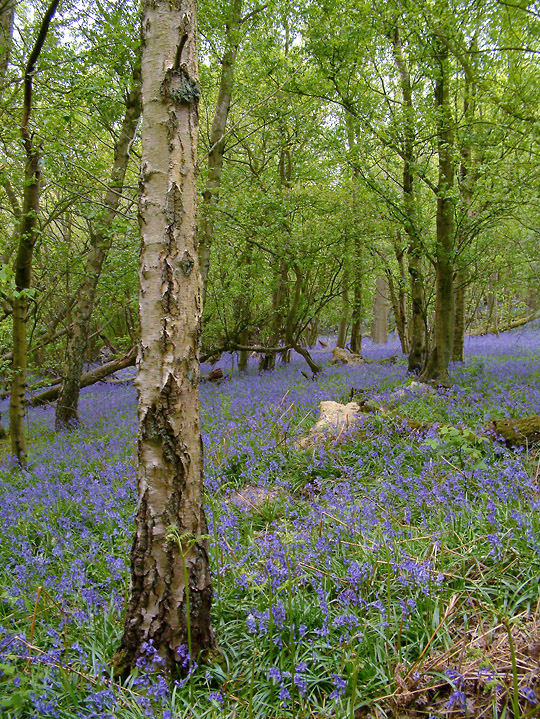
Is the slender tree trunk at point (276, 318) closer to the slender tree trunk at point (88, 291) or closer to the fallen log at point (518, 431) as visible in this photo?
the slender tree trunk at point (88, 291)

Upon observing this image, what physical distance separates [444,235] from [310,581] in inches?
297

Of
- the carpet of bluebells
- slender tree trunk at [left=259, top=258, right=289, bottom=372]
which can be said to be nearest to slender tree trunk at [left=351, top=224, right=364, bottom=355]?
slender tree trunk at [left=259, top=258, right=289, bottom=372]

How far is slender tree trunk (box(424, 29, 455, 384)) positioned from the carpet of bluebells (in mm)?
2627

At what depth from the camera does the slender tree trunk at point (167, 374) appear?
211 cm

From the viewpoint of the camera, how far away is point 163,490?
6.90ft

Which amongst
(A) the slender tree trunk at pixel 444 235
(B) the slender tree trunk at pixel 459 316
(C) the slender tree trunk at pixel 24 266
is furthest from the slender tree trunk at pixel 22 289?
(B) the slender tree trunk at pixel 459 316

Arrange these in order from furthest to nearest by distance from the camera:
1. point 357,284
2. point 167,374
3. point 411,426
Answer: point 357,284, point 411,426, point 167,374

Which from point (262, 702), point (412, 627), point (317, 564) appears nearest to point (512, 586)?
point (412, 627)

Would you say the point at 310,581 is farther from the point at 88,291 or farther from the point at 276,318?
the point at 276,318

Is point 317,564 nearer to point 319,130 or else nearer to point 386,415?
point 386,415

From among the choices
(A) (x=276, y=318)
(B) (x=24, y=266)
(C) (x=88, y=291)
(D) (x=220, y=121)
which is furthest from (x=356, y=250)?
(B) (x=24, y=266)

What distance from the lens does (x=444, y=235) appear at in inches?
331

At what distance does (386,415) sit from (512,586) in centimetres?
352

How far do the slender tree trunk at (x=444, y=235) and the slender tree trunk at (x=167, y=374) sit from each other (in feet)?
21.8
